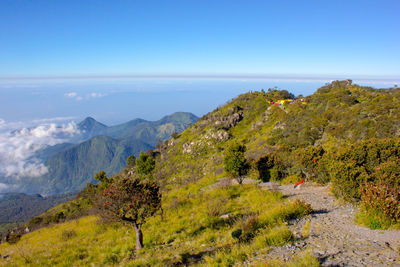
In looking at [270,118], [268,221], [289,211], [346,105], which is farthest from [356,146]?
[270,118]

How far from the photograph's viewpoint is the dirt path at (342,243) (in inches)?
203

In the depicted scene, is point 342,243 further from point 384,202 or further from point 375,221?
point 384,202

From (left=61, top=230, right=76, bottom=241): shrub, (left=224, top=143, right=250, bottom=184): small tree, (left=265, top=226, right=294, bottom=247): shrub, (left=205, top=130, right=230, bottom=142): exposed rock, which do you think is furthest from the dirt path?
(left=205, top=130, right=230, bottom=142): exposed rock

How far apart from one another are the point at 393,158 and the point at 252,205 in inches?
304

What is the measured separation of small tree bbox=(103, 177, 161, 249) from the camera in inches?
330

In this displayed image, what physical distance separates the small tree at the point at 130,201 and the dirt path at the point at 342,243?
16.3 feet

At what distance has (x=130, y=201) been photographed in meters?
8.48

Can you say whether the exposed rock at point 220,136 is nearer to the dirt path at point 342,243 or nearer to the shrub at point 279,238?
the dirt path at point 342,243

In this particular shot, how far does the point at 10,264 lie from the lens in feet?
29.8

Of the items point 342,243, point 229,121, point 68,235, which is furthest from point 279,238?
point 229,121

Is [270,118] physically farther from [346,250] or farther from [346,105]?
[346,250]

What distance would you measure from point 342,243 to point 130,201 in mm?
7574

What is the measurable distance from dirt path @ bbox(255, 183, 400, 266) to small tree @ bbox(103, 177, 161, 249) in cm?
498

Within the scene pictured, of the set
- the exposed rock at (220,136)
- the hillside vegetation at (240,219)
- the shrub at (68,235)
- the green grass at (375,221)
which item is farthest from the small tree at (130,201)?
the exposed rock at (220,136)
